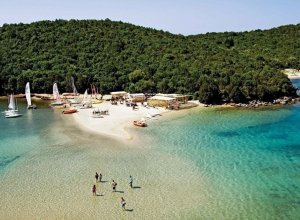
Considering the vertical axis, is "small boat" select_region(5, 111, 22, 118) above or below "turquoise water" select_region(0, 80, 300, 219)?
above

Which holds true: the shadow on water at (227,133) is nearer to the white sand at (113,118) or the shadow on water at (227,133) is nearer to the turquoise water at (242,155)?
the turquoise water at (242,155)

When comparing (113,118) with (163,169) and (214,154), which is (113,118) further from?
(163,169)

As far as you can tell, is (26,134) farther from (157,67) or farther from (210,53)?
(210,53)

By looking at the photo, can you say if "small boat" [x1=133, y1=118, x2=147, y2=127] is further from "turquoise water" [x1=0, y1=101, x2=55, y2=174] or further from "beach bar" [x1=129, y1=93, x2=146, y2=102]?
"beach bar" [x1=129, y1=93, x2=146, y2=102]

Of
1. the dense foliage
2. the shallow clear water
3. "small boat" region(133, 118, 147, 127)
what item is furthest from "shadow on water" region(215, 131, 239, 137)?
the dense foliage

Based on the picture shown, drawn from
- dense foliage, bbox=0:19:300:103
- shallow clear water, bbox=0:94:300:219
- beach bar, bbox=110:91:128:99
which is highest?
dense foliage, bbox=0:19:300:103

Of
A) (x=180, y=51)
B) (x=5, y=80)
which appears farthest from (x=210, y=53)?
(x=5, y=80)

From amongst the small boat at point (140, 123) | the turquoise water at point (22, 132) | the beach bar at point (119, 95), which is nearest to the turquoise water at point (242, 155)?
the small boat at point (140, 123)

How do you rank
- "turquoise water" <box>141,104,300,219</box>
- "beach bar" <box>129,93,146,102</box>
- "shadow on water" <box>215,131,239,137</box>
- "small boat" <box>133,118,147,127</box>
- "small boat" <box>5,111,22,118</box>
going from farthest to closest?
"beach bar" <box>129,93,146,102</box> → "small boat" <box>5,111,22,118</box> → "small boat" <box>133,118,147,127</box> → "shadow on water" <box>215,131,239,137</box> → "turquoise water" <box>141,104,300,219</box>
